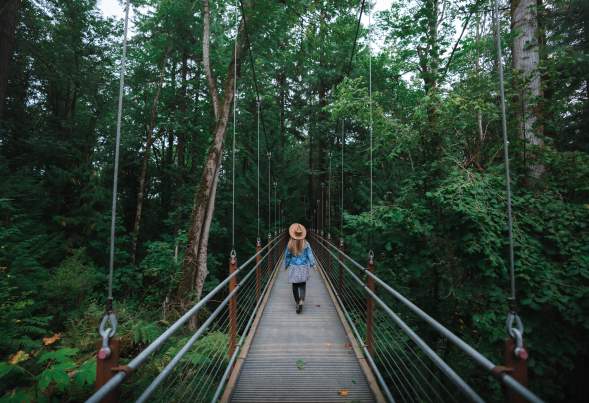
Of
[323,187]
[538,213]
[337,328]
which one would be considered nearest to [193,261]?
[337,328]

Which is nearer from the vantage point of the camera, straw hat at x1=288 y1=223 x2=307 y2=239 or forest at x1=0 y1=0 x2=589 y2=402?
forest at x1=0 y1=0 x2=589 y2=402

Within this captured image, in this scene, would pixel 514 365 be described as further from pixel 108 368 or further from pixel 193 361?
pixel 193 361

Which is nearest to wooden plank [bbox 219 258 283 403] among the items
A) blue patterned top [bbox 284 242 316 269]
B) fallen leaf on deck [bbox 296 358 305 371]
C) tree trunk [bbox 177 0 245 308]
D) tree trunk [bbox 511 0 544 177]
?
fallen leaf on deck [bbox 296 358 305 371]

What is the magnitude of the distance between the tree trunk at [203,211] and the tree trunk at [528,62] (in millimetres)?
4980

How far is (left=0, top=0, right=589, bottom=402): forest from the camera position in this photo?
11.7ft

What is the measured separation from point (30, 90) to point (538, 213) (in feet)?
52.0

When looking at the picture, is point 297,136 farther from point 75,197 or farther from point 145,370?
point 145,370

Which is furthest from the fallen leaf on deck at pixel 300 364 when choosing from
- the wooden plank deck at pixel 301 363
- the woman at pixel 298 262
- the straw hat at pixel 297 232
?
the straw hat at pixel 297 232

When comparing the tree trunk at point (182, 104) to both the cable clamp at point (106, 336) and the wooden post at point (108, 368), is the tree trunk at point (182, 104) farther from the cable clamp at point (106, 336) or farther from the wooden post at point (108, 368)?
the wooden post at point (108, 368)

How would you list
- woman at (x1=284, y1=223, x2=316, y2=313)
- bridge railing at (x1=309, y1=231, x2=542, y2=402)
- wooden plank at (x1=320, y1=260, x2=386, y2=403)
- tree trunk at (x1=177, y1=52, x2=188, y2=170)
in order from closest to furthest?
bridge railing at (x1=309, y1=231, x2=542, y2=402) → wooden plank at (x1=320, y1=260, x2=386, y2=403) → woman at (x1=284, y1=223, x2=316, y2=313) → tree trunk at (x1=177, y1=52, x2=188, y2=170)

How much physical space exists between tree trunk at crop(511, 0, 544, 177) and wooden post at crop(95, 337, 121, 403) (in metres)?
5.05

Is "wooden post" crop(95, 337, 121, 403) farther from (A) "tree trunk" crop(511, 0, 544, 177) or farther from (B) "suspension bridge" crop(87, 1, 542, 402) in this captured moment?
(A) "tree trunk" crop(511, 0, 544, 177)

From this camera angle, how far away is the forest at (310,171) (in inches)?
140

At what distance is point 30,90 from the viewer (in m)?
11.7
